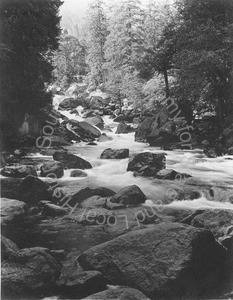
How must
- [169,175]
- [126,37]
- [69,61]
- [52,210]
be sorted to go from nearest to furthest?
[52,210] < [169,175] < [126,37] < [69,61]

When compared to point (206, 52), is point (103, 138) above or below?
below

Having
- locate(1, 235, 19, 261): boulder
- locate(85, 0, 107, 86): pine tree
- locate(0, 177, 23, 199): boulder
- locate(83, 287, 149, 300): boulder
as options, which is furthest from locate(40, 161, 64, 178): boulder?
locate(85, 0, 107, 86): pine tree

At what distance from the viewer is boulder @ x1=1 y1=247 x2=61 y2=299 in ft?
18.0

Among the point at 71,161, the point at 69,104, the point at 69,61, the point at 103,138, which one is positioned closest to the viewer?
the point at 71,161

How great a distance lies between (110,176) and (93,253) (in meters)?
8.54

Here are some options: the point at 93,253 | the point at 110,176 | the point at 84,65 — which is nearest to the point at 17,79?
the point at 110,176

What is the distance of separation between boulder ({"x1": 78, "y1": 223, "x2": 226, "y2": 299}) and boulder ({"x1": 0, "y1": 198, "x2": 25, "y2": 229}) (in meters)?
3.43

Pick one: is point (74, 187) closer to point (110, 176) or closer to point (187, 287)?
point (110, 176)

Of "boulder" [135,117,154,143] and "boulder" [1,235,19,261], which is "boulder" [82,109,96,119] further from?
"boulder" [1,235,19,261]

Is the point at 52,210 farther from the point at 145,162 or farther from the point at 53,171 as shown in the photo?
the point at 145,162

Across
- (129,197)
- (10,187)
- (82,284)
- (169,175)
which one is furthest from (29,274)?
(169,175)

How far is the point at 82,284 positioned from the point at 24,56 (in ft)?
52.0

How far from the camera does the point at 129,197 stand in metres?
10.9

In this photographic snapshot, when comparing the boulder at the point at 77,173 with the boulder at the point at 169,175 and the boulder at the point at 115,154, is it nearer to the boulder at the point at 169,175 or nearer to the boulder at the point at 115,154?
the boulder at the point at 169,175
